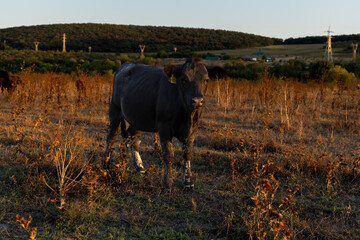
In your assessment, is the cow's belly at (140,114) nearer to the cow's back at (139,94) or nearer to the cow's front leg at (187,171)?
the cow's back at (139,94)

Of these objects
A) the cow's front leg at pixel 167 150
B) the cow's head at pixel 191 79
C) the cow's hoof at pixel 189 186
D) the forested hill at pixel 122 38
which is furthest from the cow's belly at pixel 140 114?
the forested hill at pixel 122 38

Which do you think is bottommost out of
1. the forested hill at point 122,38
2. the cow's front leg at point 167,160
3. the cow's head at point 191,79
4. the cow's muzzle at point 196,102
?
the cow's front leg at point 167,160

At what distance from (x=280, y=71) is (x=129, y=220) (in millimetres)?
29805

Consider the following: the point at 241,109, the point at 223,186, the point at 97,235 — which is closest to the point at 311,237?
the point at 223,186

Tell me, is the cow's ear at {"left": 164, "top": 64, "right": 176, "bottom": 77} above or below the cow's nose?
above

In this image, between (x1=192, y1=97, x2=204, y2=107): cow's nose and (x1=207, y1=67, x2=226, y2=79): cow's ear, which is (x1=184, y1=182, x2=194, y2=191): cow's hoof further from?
A: (x1=207, y1=67, x2=226, y2=79): cow's ear

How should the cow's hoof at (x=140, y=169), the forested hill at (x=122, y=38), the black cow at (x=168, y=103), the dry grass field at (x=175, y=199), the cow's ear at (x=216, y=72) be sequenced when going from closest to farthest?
the dry grass field at (x=175, y=199) < the black cow at (x=168, y=103) < the cow's ear at (x=216, y=72) < the cow's hoof at (x=140, y=169) < the forested hill at (x=122, y=38)

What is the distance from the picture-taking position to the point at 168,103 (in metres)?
4.50

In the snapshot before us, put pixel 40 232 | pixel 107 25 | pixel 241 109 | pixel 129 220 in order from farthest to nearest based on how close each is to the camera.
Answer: pixel 107 25 < pixel 241 109 < pixel 129 220 < pixel 40 232

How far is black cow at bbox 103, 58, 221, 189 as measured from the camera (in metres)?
4.25

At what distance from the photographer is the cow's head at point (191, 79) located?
405 cm

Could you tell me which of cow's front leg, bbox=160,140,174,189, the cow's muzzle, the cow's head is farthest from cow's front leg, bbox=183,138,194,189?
the cow's muzzle

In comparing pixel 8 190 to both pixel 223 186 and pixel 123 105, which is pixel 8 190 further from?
pixel 223 186

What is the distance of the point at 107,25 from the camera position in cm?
10962
